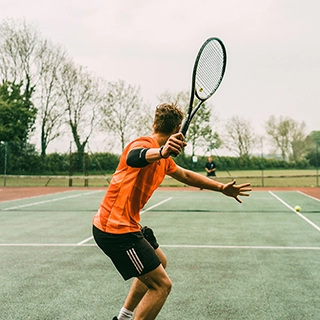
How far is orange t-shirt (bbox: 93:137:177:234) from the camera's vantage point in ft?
9.16

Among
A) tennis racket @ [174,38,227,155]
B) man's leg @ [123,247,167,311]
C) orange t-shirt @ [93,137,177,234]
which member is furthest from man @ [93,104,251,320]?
tennis racket @ [174,38,227,155]

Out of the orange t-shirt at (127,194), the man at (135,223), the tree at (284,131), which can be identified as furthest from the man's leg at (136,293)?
the tree at (284,131)

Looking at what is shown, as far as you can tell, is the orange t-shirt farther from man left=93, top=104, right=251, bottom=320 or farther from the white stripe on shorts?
the white stripe on shorts

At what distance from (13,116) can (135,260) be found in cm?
2719

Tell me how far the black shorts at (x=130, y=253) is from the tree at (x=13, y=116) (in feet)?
85.8

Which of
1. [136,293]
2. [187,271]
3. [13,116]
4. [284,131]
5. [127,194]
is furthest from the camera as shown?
[284,131]

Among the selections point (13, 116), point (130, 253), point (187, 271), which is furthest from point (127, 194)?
point (13, 116)

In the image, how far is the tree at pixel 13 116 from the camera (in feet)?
89.6

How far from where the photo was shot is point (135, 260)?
2.81 metres

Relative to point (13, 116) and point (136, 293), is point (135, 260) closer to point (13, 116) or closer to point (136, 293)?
point (136, 293)

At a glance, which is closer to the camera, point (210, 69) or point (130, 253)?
point (130, 253)

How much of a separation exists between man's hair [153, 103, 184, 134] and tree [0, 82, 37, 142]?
26.2 m

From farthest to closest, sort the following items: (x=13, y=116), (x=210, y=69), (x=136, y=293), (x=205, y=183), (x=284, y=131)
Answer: (x=284, y=131) < (x=13, y=116) < (x=210, y=69) < (x=205, y=183) < (x=136, y=293)

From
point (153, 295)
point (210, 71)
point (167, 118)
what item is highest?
point (210, 71)
